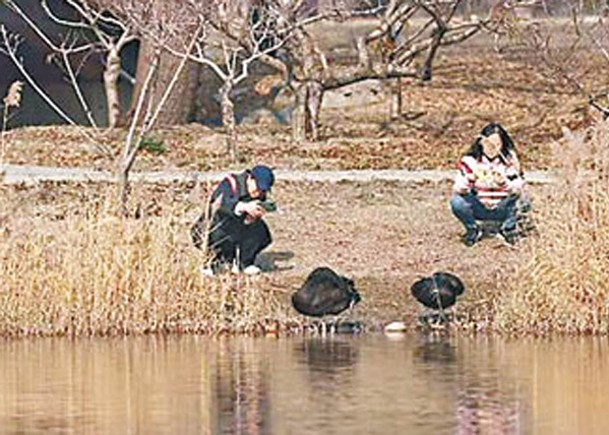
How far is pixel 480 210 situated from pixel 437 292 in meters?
2.47

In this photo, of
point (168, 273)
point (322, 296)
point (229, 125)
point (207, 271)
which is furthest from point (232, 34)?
point (168, 273)

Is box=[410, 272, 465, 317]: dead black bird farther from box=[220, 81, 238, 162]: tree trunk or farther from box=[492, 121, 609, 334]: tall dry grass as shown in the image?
box=[220, 81, 238, 162]: tree trunk

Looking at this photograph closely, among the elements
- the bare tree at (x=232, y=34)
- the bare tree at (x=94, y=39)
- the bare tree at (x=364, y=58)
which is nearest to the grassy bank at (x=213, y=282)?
the bare tree at (x=94, y=39)

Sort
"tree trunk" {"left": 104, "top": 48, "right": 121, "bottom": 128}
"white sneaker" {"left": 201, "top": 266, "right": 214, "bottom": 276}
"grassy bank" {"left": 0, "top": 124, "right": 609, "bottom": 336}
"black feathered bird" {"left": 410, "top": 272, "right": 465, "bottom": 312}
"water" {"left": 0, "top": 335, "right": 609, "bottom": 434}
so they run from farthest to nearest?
"tree trunk" {"left": 104, "top": 48, "right": 121, "bottom": 128}
"black feathered bird" {"left": 410, "top": 272, "right": 465, "bottom": 312}
"white sneaker" {"left": 201, "top": 266, "right": 214, "bottom": 276}
"grassy bank" {"left": 0, "top": 124, "right": 609, "bottom": 336}
"water" {"left": 0, "top": 335, "right": 609, "bottom": 434}

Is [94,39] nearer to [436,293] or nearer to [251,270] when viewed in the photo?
[251,270]

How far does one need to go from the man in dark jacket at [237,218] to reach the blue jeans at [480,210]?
234 centimetres

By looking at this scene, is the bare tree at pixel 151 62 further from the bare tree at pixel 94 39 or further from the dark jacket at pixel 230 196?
the dark jacket at pixel 230 196

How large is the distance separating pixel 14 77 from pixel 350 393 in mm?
20666

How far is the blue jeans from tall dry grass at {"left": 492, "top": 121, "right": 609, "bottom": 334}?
247 centimetres

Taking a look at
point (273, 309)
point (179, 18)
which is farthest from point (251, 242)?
point (179, 18)

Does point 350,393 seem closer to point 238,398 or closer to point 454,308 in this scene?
point 238,398

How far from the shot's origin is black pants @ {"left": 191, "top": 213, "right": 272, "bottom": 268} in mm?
17797

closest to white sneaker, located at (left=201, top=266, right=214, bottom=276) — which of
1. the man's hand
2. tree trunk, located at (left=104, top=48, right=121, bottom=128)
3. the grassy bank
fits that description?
the grassy bank

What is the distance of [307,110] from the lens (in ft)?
94.4
